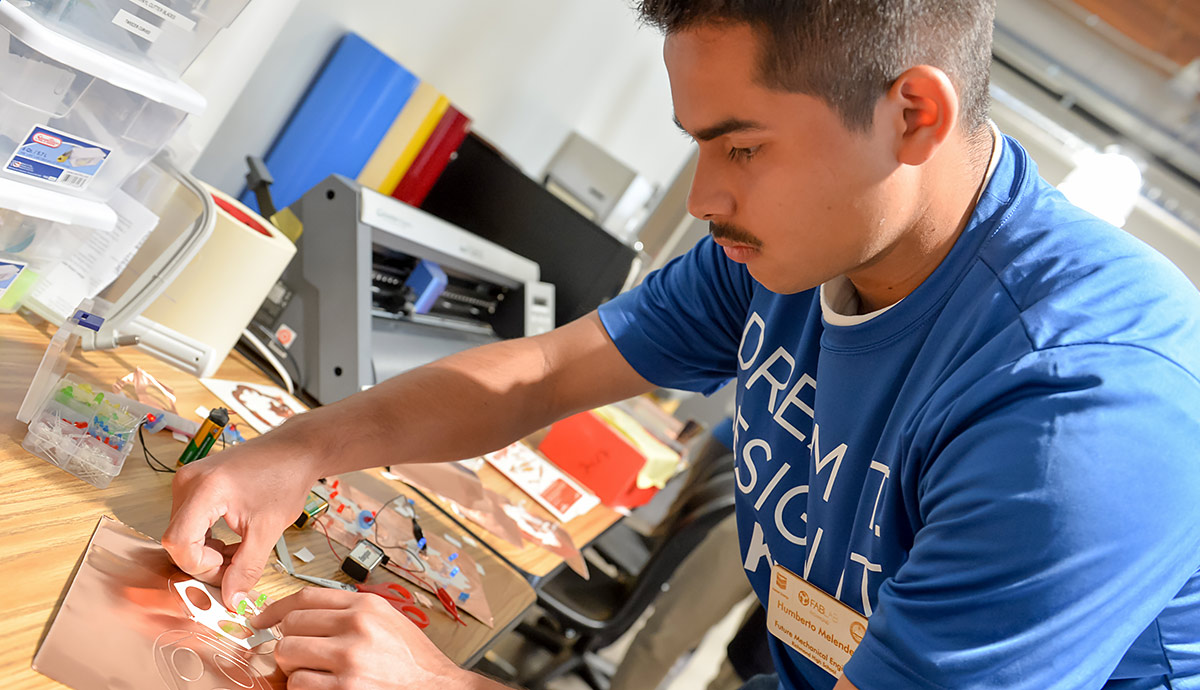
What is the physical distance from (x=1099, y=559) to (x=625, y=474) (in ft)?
4.14

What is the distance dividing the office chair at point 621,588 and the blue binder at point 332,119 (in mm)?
1113

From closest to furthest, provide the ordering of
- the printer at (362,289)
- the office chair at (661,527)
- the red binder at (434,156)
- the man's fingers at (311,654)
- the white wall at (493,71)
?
the man's fingers at (311,654) → the printer at (362,289) → the white wall at (493,71) → the office chair at (661,527) → the red binder at (434,156)

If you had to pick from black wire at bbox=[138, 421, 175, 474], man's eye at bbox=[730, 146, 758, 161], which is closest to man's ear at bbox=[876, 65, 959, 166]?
man's eye at bbox=[730, 146, 758, 161]

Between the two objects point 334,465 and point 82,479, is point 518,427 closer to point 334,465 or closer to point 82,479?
point 334,465

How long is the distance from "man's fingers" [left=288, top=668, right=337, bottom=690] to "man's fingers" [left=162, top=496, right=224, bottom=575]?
0.14 meters

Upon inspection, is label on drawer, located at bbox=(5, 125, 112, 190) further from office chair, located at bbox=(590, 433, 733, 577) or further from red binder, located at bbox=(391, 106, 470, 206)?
office chair, located at bbox=(590, 433, 733, 577)

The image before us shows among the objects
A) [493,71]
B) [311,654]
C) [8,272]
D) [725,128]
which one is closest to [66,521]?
[311,654]

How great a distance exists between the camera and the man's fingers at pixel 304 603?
30.1 inches

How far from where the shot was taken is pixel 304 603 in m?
0.77

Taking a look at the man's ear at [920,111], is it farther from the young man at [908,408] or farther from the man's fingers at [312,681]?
the man's fingers at [312,681]

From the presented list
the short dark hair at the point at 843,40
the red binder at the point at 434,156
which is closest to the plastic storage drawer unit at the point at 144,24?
the short dark hair at the point at 843,40

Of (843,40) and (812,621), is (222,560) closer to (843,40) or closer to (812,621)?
(812,621)

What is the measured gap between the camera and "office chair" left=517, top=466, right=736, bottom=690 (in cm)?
180

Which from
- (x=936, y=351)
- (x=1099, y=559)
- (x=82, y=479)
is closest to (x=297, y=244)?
(x=82, y=479)
